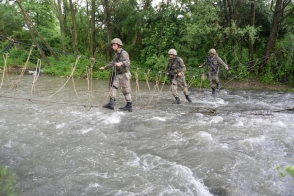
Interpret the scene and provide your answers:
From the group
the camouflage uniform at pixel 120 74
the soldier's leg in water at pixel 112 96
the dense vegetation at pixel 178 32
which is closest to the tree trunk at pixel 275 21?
the dense vegetation at pixel 178 32

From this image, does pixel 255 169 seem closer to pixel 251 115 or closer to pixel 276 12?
pixel 251 115

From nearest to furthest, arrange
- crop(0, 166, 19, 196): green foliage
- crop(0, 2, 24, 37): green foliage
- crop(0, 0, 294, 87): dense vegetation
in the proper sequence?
crop(0, 166, 19, 196): green foliage < crop(0, 0, 294, 87): dense vegetation < crop(0, 2, 24, 37): green foliage

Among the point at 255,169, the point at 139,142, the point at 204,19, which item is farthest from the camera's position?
the point at 204,19

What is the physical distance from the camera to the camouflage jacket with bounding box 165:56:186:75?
10156 millimetres

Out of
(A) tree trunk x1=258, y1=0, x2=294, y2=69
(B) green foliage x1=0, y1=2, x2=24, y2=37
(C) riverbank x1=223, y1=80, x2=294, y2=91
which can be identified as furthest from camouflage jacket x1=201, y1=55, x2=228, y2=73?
(B) green foliage x1=0, y1=2, x2=24, y2=37

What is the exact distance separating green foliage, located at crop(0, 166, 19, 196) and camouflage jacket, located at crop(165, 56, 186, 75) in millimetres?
6925

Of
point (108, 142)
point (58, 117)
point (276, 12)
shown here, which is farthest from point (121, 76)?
point (276, 12)

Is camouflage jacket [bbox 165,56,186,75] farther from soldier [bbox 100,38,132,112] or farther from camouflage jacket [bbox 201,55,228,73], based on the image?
soldier [bbox 100,38,132,112]

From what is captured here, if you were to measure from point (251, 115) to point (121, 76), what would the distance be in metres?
3.93

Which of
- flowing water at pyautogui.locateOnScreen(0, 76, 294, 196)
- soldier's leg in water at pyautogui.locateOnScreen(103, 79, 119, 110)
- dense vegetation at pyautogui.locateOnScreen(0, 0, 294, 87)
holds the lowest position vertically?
flowing water at pyautogui.locateOnScreen(0, 76, 294, 196)

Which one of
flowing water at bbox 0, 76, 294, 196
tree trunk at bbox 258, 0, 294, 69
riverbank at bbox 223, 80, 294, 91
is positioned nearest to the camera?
flowing water at bbox 0, 76, 294, 196

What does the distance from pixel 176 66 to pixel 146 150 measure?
5375mm

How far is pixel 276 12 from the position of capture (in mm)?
14336

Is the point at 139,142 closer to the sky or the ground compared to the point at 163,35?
closer to the ground
